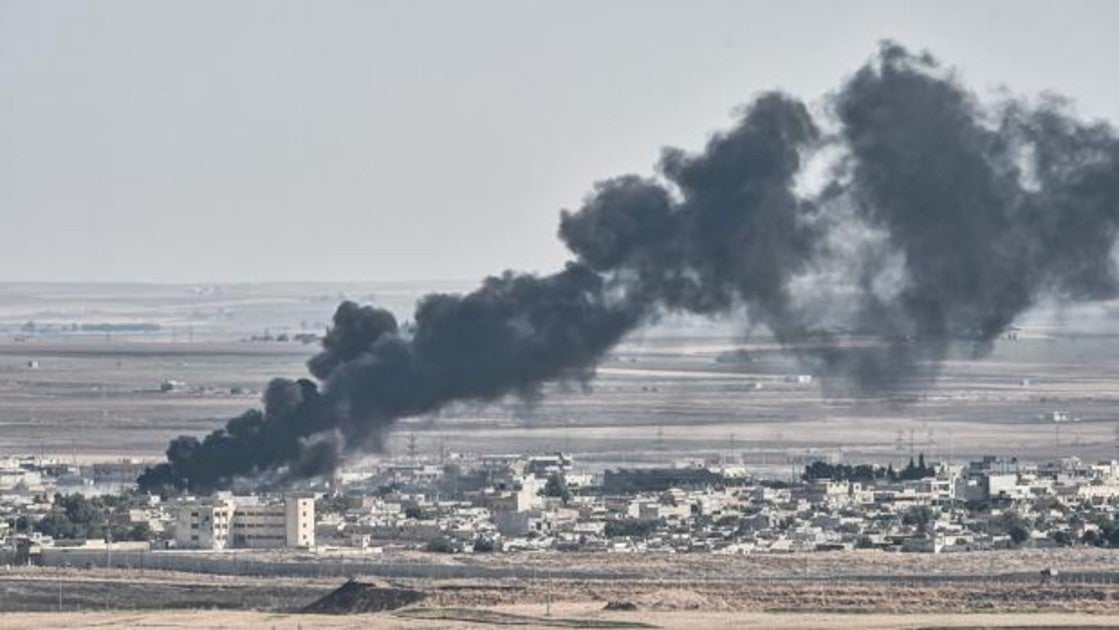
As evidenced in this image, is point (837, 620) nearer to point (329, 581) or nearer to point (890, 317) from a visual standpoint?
point (329, 581)

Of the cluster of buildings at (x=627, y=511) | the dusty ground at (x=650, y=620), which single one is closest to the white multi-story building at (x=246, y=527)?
the cluster of buildings at (x=627, y=511)

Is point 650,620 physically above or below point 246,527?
below

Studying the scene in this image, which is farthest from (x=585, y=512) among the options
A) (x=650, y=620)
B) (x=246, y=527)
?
(x=650, y=620)

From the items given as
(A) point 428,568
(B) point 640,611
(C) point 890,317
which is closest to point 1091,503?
(C) point 890,317

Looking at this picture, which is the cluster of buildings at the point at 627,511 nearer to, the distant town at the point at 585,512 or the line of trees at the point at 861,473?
the distant town at the point at 585,512

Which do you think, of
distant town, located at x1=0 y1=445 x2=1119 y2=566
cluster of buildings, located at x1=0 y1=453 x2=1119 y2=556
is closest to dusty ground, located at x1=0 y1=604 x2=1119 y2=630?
distant town, located at x1=0 y1=445 x2=1119 y2=566

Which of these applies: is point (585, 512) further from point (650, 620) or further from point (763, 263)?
point (650, 620)
